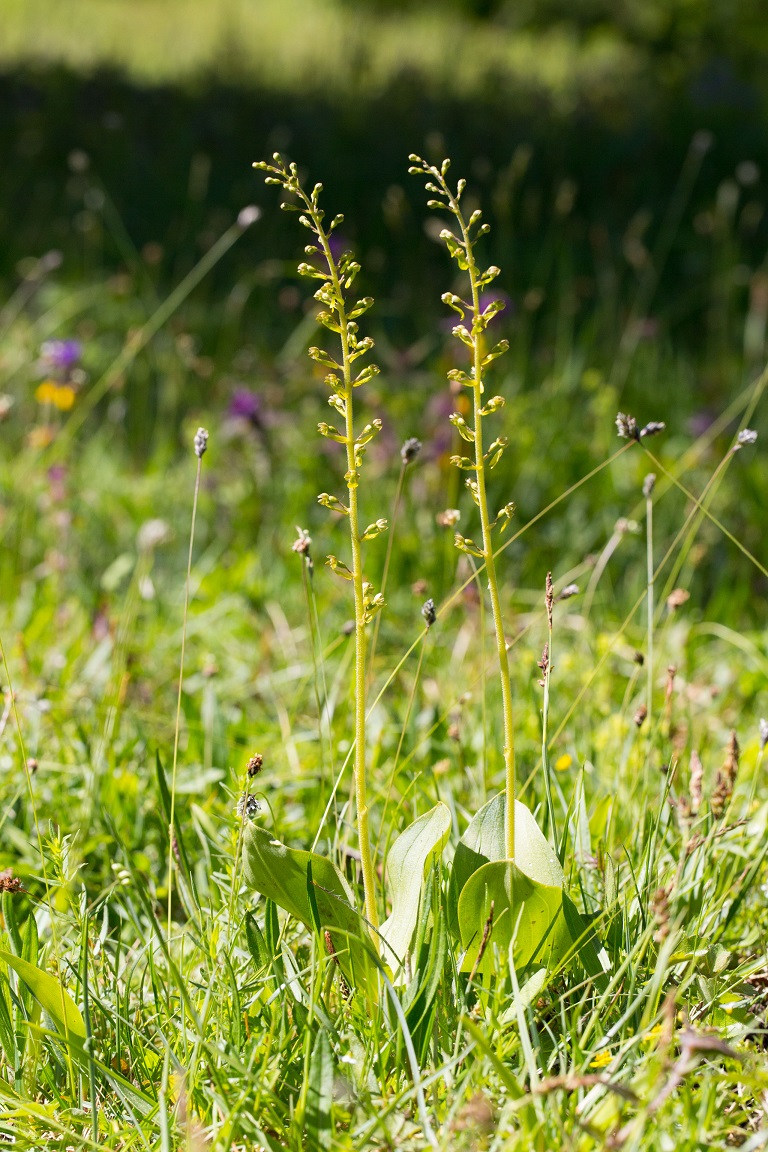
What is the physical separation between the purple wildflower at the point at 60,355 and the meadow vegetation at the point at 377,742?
0.05 ft

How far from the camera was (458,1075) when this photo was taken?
1119 mm

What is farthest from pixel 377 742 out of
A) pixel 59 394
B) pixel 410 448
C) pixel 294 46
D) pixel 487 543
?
pixel 294 46

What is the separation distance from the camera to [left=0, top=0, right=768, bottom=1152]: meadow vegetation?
1.13 meters

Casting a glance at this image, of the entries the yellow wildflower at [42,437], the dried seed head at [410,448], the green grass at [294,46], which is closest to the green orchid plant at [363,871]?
the dried seed head at [410,448]

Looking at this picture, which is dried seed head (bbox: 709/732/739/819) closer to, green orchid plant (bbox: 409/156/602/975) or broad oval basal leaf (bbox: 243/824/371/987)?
green orchid plant (bbox: 409/156/602/975)

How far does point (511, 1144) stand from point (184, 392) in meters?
3.21

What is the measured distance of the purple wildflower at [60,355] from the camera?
8.35 ft

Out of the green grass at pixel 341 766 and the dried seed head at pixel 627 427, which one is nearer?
the green grass at pixel 341 766

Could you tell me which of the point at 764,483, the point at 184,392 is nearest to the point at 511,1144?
the point at 764,483

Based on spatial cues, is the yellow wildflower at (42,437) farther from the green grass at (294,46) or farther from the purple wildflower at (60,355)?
the green grass at (294,46)

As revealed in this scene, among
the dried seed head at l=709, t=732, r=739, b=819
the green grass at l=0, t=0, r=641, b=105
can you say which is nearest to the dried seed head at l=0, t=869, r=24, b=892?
the dried seed head at l=709, t=732, r=739, b=819

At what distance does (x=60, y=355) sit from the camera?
260cm

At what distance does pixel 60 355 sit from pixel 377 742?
131 cm

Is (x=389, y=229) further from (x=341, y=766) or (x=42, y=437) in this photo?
(x=341, y=766)
